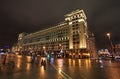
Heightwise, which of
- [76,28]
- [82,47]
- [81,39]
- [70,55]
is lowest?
[70,55]

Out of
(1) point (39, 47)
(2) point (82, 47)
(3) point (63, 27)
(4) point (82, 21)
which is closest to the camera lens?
(2) point (82, 47)

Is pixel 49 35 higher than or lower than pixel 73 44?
higher

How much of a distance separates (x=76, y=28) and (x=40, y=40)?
5030 cm

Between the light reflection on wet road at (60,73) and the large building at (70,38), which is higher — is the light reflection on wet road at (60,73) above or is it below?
below

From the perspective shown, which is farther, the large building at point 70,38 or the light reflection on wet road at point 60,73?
the large building at point 70,38

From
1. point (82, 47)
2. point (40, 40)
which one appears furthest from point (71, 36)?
point (40, 40)

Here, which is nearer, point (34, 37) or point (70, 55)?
point (70, 55)

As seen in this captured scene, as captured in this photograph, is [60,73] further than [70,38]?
No

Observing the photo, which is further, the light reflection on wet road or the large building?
the large building

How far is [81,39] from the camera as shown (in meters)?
101

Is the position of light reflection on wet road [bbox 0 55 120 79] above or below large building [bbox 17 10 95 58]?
below

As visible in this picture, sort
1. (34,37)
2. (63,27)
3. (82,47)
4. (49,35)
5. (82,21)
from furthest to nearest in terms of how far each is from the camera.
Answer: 1. (34,37)
2. (49,35)
3. (63,27)
4. (82,21)
5. (82,47)

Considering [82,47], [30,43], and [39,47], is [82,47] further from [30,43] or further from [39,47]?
[30,43]

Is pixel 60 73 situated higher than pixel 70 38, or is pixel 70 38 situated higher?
pixel 70 38
